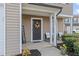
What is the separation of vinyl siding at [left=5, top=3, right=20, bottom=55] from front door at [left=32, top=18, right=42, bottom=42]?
442cm

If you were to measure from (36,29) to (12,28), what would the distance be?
492 centimetres

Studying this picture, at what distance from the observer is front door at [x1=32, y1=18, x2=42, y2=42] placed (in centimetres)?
1127

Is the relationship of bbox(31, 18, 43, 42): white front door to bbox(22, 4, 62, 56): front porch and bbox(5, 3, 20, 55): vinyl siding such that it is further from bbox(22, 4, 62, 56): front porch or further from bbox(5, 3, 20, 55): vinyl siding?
bbox(5, 3, 20, 55): vinyl siding

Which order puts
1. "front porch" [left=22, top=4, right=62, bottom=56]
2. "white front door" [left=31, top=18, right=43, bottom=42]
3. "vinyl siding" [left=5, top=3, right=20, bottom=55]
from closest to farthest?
"vinyl siding" [left=5, top=3, right=20, bottom=55]
"front porch" [left=22, top=4, right=62, bottom=56]
"white front door" [left=31, top=18, right=43, bottom=42]

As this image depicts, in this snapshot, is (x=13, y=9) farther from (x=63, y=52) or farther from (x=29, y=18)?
(x=29, y=18)

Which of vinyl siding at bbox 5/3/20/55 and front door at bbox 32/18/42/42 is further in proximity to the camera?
front door at bbox 32/18/42/42

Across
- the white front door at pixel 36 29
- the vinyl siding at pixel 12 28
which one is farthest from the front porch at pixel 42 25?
the vinyl siding at pixel 12 28

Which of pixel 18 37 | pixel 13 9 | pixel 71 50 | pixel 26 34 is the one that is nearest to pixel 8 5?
pixel 13 9

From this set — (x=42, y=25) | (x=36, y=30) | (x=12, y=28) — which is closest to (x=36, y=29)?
(x=36, y=30)

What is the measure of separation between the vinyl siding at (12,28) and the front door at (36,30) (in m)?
4.42

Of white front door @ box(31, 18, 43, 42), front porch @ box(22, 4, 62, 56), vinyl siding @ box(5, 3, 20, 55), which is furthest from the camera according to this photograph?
white front door @ box(31, 18, 43, 42)

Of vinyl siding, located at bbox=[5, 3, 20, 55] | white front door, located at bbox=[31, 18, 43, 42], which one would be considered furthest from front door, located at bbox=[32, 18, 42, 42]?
vinyl siding, located at bbox=[5, 3, 20, 55]

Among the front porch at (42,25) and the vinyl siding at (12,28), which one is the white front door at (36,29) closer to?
the front porch at (42,25)

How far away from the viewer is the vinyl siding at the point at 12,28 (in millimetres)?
6488
